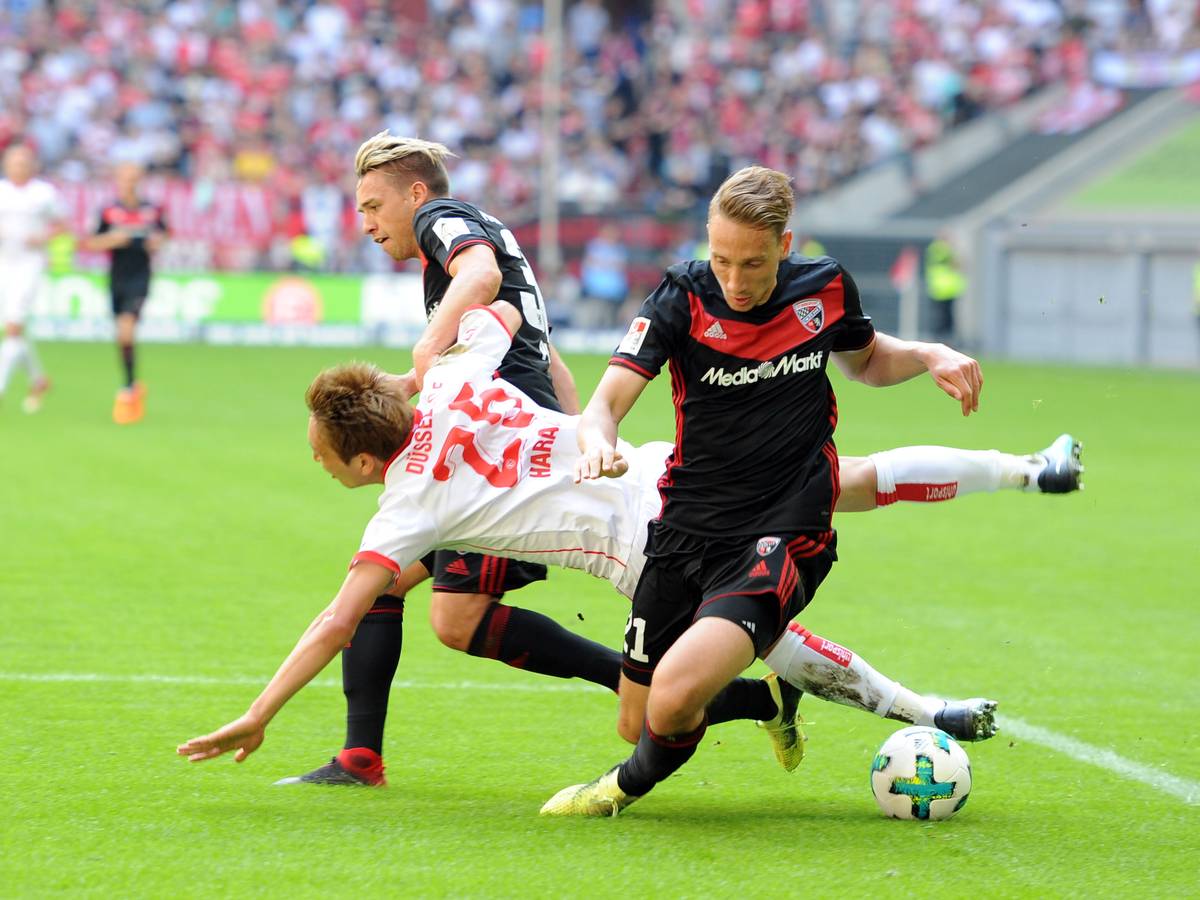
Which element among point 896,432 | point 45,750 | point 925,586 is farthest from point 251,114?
point 45,750

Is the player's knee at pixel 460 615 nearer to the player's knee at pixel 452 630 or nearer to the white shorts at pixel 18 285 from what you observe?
the player's knee at pixel 452 630

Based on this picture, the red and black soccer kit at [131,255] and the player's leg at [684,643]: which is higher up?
the red and black soccer kit at [131,255]

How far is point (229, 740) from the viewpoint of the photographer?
4113 millimetres

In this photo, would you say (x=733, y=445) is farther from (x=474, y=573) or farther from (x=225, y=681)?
(x=225, y=681)

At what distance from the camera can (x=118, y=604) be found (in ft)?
24.7

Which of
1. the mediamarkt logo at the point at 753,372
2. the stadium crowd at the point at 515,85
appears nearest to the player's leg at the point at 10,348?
the mediamarkt logo at the point at 753,372

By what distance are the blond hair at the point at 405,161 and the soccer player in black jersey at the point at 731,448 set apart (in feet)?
3.38

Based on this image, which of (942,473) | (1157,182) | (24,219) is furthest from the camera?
(1157,182)

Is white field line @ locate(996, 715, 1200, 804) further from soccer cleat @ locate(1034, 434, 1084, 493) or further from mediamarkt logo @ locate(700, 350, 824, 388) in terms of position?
mediamarkt logo @ locate(700, 350, 824, 388)

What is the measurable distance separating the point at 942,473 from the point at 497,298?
1383 millimetres

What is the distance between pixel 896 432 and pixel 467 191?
1642cm

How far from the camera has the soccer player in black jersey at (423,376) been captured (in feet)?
15.8

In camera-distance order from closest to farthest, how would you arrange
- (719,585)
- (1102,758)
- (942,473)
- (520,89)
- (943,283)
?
(719,585)
(942,473)
(1102,758)
(943,283)
(520,89)

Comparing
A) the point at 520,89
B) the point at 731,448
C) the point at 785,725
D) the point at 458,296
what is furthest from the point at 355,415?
the point at 520,89
